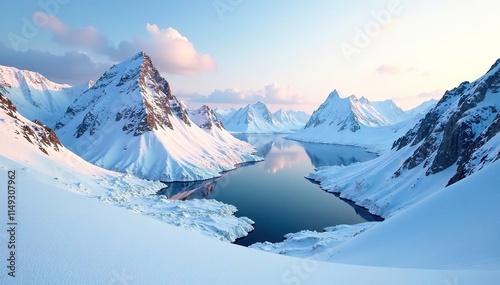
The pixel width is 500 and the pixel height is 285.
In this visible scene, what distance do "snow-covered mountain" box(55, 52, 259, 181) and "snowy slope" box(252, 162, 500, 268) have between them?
97.0 m

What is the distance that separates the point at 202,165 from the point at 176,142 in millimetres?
29201

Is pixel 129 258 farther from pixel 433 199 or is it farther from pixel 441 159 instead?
pixel 441 159

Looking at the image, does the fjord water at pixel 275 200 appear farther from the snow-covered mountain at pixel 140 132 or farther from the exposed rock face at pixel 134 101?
the exposed rock face at pixel 134 101

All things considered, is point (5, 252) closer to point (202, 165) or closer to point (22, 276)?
point (22, 276)

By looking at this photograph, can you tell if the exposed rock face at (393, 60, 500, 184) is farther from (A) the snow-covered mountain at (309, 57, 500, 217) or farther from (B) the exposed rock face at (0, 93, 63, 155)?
(B) the exposed rock face at (0, 93, 63, 155)

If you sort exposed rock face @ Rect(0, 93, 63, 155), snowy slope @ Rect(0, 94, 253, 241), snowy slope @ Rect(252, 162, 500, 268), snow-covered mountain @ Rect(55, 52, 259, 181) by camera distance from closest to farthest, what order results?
snowy slope @ Rect(252, 162, 500, 268)
snowy slope @ Rect(0, 94, 253, 241)
exposed rock face @ Rect(0, 93, 63, 155)
snow-covered mountain @ Rect(55, 52, 259, 181)

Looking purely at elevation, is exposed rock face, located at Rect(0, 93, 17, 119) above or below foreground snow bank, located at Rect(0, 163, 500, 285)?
above

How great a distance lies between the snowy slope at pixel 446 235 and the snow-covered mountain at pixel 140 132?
318 ft

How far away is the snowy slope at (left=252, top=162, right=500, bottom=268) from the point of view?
14352mm

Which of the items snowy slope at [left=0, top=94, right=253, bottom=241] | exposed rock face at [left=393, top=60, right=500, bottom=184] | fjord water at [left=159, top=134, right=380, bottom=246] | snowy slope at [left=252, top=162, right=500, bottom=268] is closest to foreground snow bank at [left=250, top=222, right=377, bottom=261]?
fjord water at [left=159, top=134, right=380, bottom=246]

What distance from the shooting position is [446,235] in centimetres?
1733

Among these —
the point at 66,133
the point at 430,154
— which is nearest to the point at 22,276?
the point at 430,154

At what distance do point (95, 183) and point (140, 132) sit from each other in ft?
228

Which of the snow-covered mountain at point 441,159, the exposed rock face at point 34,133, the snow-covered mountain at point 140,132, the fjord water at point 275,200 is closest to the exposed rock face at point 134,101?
the snow-covered mountain at point 140,132
